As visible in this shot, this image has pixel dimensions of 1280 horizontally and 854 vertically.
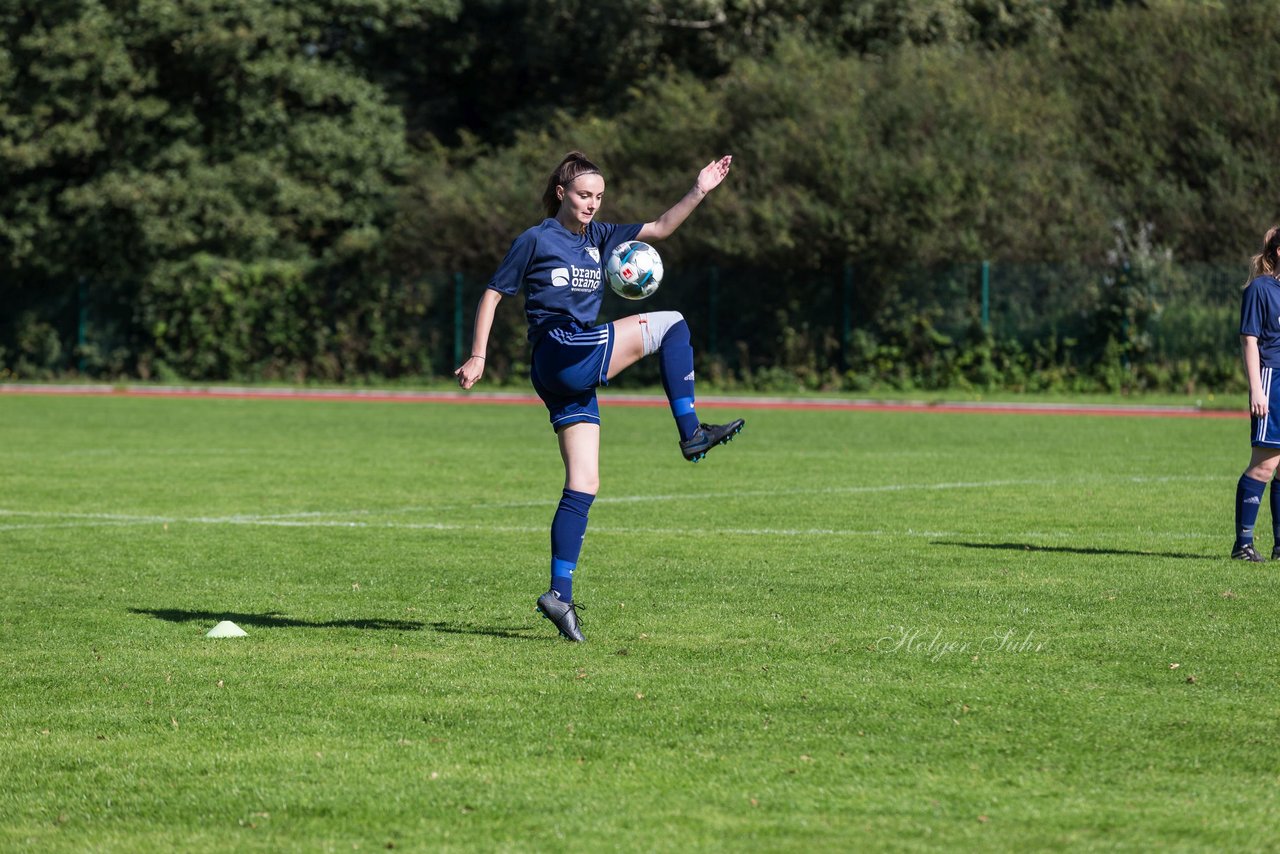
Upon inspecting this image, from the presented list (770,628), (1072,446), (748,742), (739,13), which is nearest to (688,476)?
(1072,446)

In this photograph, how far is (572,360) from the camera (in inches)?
305

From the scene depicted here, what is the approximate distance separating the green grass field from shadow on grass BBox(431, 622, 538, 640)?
0.03 meters

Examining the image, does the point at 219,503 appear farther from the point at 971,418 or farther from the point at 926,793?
the point at 971,418

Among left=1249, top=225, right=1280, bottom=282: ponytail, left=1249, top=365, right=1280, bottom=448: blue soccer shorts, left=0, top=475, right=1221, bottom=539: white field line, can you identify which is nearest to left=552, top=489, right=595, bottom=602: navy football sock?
left=0, top=475, right=1221, bottom=539: white field line

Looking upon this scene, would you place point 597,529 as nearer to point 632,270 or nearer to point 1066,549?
point 1066,549

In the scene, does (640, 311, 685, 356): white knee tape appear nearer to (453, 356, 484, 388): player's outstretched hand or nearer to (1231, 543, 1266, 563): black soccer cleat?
(453, 356, 484, 388): player's outstretched hand

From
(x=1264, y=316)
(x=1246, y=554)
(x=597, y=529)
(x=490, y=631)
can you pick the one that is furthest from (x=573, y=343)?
(x=1264, y=316)

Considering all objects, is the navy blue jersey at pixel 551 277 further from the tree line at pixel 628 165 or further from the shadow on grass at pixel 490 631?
the tree line at pixel 628 165

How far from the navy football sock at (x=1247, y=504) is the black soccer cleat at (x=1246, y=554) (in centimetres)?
6

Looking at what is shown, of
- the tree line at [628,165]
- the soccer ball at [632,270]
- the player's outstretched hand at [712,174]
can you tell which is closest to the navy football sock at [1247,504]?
the player's outstretched hand at [712,174]

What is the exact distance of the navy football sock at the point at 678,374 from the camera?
7738 millimetres

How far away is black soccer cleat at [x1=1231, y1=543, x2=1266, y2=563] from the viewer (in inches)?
401

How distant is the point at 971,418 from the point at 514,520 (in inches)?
579

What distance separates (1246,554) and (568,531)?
4427 mm
